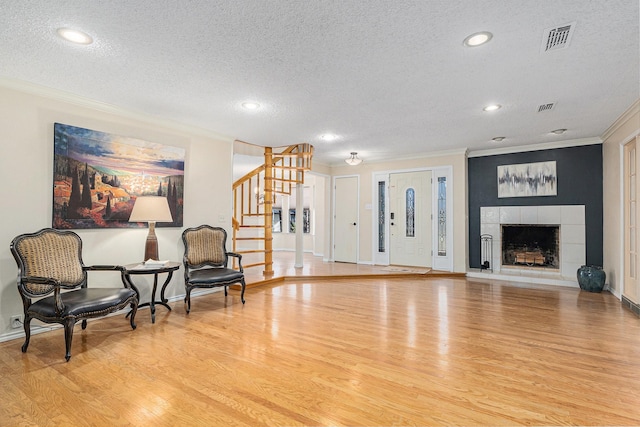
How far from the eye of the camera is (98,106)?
383 centimetres

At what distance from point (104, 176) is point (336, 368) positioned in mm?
3392

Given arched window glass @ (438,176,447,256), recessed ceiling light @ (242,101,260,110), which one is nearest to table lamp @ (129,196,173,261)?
recessed ceiling light @ (242,101,260,110)

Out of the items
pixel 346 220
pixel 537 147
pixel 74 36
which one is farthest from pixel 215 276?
pixel 537 147

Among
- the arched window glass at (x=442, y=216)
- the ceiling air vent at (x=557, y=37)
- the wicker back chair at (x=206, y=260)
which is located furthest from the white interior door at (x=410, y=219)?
A: the ceiling air vent at (x=557, y=37)

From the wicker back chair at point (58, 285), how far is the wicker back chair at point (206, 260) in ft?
2.76

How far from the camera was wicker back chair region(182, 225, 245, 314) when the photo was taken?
4.18 m

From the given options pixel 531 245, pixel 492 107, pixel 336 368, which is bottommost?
pixel 336 368

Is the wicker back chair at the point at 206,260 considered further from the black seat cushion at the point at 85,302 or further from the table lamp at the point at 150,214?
the black seat cushion at the point at 85,302

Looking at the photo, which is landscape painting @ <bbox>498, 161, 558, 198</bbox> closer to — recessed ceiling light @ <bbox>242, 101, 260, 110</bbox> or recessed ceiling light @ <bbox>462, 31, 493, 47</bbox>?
recessed ceiling light @ <bbox>462, 31, 493, 47</bbox>

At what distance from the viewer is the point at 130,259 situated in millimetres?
4145

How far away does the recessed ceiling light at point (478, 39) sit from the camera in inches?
95.7

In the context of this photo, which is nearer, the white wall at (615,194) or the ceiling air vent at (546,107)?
the ceiling air vent at (546,107)

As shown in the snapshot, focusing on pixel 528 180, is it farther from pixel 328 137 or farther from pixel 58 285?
pixel 58 285

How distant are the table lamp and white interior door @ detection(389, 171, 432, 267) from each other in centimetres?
501
